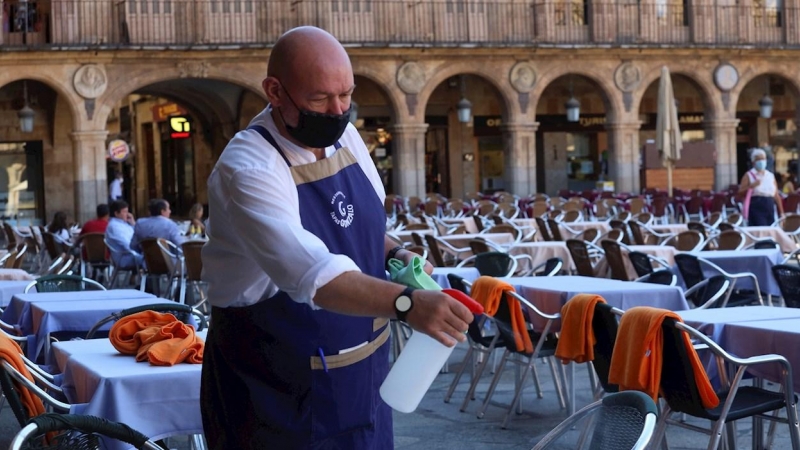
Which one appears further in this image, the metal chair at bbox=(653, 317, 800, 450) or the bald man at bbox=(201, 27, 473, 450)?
→ the metal chair at bbox=(653, 317, 800, 450)

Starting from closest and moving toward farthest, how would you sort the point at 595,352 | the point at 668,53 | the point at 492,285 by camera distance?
the point at 595,352, the point at 492,285, the point at 668,53

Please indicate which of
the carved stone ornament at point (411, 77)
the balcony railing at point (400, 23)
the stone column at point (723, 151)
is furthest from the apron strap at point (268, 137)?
the stone column at point (723, 151)

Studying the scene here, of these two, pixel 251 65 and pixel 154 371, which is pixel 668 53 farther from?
pixel 154 371

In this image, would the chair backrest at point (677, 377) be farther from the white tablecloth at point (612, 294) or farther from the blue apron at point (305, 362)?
the blue apron at point (305, 362)

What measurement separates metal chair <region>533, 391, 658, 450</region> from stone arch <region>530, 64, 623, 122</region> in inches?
980

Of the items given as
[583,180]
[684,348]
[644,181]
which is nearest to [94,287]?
[684,348]

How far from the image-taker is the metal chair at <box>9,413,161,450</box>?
117 inches

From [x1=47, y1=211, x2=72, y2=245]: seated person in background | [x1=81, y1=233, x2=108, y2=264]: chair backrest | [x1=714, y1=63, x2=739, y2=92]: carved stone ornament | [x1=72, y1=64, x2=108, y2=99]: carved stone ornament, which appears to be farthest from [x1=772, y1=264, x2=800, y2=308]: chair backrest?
[x1=714, y1=63, x2=739, y2=92]: carved stone ornament

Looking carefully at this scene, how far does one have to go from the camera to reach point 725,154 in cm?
2961

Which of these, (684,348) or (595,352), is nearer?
(684,348)

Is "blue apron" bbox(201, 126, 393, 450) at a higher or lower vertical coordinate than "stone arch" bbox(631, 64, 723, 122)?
lower

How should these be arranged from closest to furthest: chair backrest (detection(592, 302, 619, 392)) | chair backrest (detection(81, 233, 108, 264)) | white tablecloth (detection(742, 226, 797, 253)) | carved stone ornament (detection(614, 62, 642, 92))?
chair backrest (detection(592, 302, 619, 392)), white tablecloth (detection(742, 226, 797, 253)), chair backrest (detection(81, 233, 108, 264)), carved stone ornament (detection(614, 62, 642, 92))

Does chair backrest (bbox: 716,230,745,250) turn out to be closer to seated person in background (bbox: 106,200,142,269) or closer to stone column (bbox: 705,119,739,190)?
seated person in background (bbox: 106,200,142,269)

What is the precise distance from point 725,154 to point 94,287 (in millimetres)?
23236
